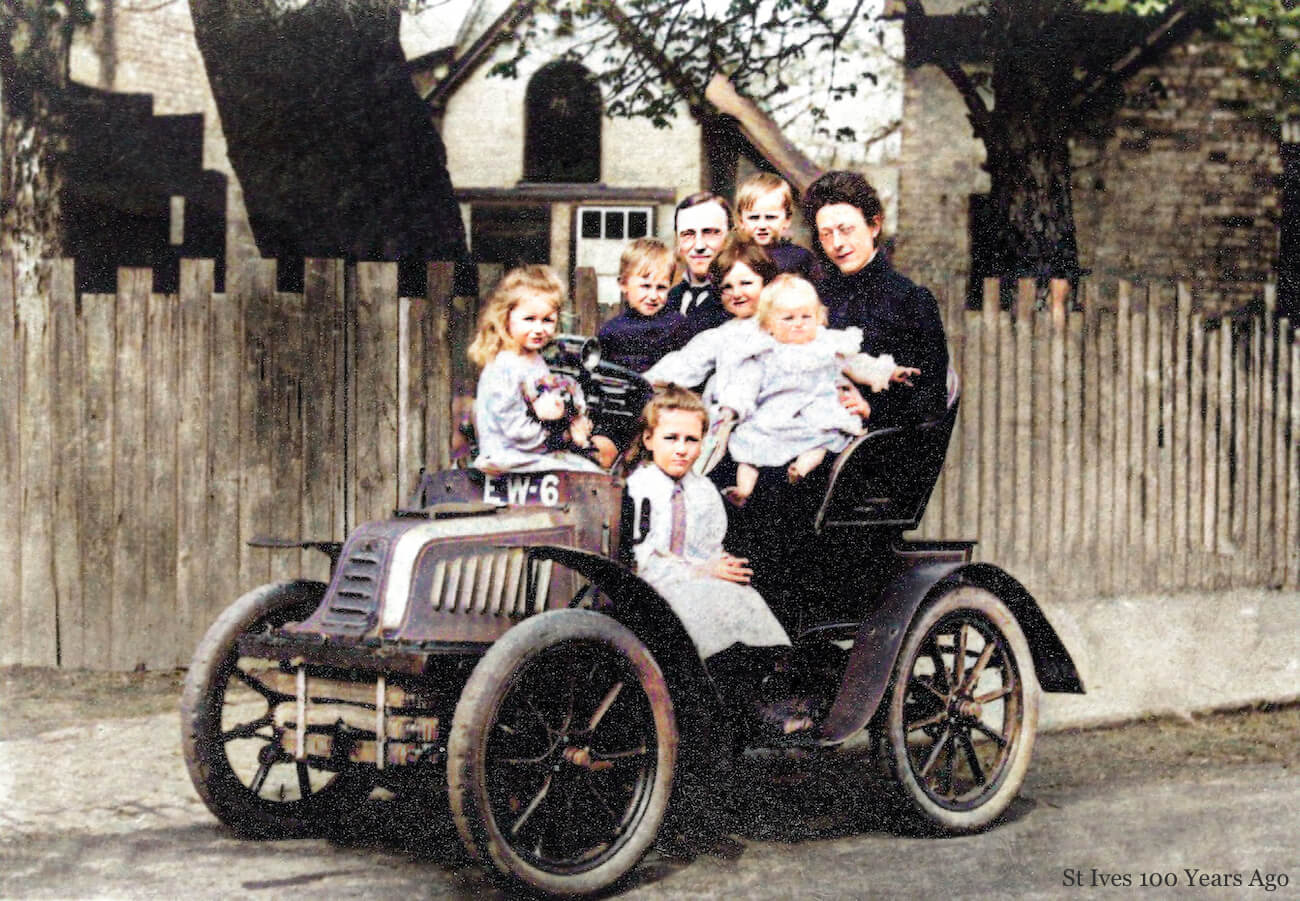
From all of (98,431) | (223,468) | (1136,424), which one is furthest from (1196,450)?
(98,431)

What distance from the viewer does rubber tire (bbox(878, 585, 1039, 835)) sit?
5000 millimetres

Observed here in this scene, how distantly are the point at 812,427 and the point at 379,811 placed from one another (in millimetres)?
2001

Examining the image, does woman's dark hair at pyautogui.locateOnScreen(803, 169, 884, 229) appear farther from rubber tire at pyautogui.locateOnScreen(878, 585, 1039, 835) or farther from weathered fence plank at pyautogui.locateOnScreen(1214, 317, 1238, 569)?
weathered fence plank at pyautogui.locateOnScreen(1214, 317, 1238, 569)

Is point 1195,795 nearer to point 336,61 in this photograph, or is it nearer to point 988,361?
point 988,361

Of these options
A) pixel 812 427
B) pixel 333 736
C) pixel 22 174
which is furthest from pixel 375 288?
pixel 333 736

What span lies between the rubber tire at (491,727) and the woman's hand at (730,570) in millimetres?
666

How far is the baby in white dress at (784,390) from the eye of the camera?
5.20 m

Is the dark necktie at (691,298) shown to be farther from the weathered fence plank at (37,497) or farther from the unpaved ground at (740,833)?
the weathered fence plank at (37,497)

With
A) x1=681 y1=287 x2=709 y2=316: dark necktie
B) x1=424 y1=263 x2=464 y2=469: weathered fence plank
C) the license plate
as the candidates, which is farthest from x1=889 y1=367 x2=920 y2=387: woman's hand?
x1=424 y1=263 x2=464 y2=469: weathered fence plank

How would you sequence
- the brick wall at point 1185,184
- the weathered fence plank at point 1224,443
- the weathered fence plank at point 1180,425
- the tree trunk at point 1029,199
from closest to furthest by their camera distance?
the weathered fence plank at point 1180,425 < the weathered fence plank at point 1224,443 < the tree trunk at point 1029,199 < the brick wall at point 1185,184

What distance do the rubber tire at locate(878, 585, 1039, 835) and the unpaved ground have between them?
8cm

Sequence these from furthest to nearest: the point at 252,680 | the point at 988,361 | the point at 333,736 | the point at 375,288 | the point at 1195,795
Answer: the point at 988,361 < the point at 375,288 < the point at 1195,795 < the point at 252,680 < the point at 333,736

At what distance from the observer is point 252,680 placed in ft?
15.4

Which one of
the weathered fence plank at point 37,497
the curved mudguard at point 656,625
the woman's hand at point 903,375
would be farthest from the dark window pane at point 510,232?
the curved mudguard at point 656,625
